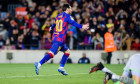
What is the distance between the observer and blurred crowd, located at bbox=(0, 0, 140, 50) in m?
22.6

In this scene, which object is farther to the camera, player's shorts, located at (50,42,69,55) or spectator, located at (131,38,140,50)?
spectator, located at (131,38,140,50)

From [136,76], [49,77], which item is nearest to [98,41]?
[49,77]

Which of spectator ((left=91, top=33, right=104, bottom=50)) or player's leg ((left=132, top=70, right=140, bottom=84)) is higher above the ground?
player's leg ((left=132, top=70, right=140, bottom=84))

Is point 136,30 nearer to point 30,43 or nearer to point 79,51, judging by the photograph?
point 79,51

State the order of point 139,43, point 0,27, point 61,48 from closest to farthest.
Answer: point 61,48 < point 139,43 < point 0,27

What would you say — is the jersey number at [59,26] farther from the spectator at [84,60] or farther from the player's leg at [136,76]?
the spectator at [84,60]

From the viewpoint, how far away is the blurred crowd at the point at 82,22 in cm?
2261

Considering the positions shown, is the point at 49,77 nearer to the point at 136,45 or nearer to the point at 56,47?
the point at 56,47

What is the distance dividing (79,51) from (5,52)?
14.6 ft

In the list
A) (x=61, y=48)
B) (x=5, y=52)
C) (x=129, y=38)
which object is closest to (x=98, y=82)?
(x=61, y=48)

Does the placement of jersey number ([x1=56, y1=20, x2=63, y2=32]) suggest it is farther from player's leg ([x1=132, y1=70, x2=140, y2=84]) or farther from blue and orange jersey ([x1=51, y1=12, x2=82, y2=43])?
player's leg ([x1=132, y1=70, x2=140, y2=84])

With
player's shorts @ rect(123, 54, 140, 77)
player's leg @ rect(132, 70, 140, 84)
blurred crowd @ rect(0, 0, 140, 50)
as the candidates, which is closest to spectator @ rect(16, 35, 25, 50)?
blurred crowd @ rect(0, 0, 140, 50)

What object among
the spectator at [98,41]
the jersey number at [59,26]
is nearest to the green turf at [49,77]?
the jersey number at [59,26]

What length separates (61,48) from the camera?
12.8 meters
